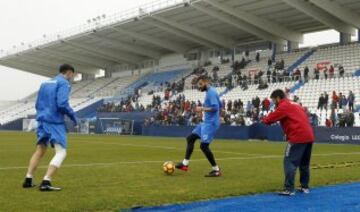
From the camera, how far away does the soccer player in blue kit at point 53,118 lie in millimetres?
8203

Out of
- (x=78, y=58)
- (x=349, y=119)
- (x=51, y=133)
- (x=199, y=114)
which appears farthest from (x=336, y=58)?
(x=78, y=58)

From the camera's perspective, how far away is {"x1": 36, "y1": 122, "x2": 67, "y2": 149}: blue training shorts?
8.23 metres

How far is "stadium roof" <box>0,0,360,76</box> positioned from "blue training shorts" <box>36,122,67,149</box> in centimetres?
3233

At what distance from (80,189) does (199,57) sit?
51455 mm

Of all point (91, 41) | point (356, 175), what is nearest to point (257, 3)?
point (91, 41)

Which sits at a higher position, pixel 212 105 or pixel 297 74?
pixel 297 74

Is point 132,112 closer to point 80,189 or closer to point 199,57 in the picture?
point 199,57

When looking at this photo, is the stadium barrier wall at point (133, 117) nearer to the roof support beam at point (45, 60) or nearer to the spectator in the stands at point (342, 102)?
the spectator in the stands at point (342, 102)

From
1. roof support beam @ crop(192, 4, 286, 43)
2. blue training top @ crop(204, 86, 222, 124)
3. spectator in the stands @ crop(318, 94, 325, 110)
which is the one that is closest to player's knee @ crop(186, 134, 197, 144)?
blue training top @ crop(204, 86, 222, 124)

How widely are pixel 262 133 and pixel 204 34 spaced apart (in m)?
21.3

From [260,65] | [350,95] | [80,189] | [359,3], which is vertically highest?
[359,3]

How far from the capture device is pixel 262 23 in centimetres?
4547

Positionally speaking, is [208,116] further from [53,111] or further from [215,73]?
[215,73]

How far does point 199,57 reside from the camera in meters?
59.3
